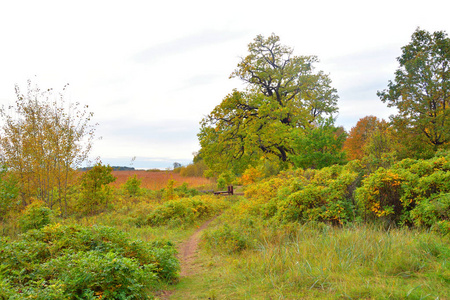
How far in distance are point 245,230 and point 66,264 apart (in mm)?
4050

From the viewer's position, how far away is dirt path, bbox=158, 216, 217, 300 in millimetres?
5496

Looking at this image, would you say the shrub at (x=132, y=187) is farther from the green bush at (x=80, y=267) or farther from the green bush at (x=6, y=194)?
the green bush at (x=80, y=267)

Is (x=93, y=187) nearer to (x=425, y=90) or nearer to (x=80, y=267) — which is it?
(x=80, y=267)

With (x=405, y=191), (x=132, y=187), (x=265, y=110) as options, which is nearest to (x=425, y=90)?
(x=265, y=110)

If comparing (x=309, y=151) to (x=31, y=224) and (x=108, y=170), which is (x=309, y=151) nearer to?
(x=108, y=170)

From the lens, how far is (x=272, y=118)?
58.3ft

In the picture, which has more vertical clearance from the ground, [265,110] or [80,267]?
[265,110]

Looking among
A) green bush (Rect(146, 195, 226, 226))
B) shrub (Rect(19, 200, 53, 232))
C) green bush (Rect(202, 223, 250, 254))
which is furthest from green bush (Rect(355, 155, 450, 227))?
shrub (Rect(19, 200, 53, 232))

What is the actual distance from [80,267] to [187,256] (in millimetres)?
3675

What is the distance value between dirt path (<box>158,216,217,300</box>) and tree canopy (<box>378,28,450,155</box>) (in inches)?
580

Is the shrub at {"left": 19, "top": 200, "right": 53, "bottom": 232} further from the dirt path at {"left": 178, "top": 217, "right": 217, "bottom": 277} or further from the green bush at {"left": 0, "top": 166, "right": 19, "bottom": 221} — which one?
the dirt path at {"left": 178, "top": 217, "right": 217, "bottom": 277}

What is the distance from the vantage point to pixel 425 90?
681 inches

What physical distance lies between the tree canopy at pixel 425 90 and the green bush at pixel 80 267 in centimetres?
1716

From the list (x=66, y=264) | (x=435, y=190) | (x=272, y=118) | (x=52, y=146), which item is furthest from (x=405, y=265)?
(x=272, y=118)
